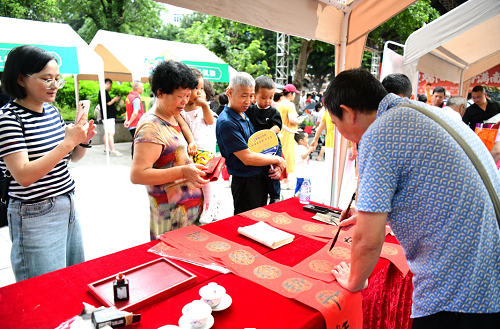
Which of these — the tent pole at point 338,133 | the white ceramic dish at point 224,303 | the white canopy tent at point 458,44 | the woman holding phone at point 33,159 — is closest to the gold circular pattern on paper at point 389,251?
the white ceramic dish at point 224,303

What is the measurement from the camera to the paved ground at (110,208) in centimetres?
312

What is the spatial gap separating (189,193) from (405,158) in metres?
1.25

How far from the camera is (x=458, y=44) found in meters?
5.51

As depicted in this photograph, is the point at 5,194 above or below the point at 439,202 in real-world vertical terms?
below

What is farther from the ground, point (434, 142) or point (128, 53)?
point (128, 53)

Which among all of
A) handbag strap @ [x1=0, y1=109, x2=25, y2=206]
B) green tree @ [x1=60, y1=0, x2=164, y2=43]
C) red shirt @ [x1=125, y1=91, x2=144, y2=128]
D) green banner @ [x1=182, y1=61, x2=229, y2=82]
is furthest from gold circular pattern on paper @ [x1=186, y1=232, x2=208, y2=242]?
green tree @ [x1=60, y1=0, x2=164, y2=43]

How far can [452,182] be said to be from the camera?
3.15ft

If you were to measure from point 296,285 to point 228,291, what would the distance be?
0.28 metres

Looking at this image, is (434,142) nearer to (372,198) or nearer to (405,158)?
(405,158)

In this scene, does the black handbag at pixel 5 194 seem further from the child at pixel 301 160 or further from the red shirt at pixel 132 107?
the red shirt at pixel 132 107

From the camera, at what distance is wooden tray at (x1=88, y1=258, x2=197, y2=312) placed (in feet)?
3.66

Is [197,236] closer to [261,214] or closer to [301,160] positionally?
[261,214]

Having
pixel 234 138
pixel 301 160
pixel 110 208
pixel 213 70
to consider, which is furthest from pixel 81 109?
pixel 213 70

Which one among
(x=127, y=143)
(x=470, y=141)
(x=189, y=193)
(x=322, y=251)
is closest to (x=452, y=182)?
(x=470, y=141)
